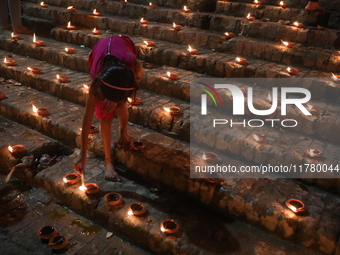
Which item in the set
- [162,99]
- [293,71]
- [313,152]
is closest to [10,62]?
[162,99]

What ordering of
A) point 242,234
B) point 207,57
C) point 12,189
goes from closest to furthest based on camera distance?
1. point 242,234
2. point 12,189
3. point 207,57

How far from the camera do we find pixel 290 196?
3500 mm

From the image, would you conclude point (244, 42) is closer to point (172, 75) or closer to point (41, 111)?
point (172, 75)

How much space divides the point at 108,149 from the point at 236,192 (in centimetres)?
165

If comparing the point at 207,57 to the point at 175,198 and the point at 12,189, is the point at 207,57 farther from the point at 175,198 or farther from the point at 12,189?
the point at 12,189

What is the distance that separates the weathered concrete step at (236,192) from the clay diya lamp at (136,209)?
0.30 metres

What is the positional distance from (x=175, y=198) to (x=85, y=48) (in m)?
4.69

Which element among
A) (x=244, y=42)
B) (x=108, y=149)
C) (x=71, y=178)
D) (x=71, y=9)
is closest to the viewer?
(x=71, y=178)

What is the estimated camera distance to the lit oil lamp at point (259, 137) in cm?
412

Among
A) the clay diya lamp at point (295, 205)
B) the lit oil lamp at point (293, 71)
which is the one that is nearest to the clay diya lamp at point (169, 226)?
the clay diya lamp at point (295, 205)

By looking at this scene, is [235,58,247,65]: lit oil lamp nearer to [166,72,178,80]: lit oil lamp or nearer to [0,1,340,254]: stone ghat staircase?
[0,1,340,254]: stone ghat staircase

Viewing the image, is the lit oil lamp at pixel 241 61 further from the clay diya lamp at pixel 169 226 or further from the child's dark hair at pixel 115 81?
the clay diya lamp at pixel 169 226

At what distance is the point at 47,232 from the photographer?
3.27m

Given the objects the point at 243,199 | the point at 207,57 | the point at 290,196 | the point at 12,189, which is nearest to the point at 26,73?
the point at 12,189
